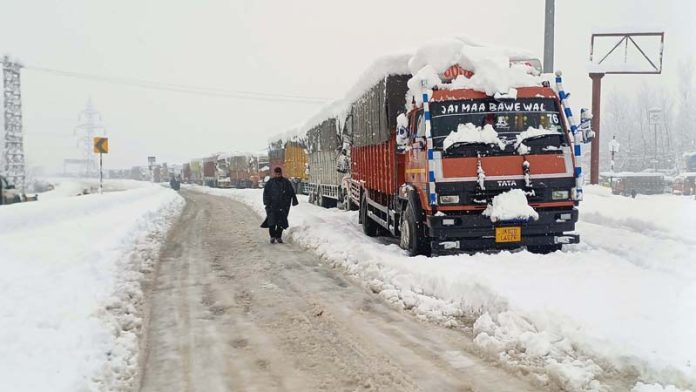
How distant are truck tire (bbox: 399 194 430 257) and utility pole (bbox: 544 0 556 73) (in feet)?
31.9

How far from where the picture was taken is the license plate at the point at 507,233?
8609mm

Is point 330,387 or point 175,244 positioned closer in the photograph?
point 330,387

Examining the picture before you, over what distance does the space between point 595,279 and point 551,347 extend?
233 cm

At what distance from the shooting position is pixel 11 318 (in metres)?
5.41

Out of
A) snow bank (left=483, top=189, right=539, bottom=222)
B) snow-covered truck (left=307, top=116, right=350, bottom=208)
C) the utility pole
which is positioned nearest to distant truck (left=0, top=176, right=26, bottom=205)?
snow-covered truck (left=307, top=116, right=350, bottom=208)

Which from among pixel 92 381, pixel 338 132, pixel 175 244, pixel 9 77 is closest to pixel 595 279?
pixel 92 381

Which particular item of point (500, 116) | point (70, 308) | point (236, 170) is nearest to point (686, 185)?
point (500, 116)

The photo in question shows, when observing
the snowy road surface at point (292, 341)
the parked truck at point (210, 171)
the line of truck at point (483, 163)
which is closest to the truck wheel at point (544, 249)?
the line of truck at point (483, 163)

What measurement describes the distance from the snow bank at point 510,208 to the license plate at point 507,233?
6.9 inches

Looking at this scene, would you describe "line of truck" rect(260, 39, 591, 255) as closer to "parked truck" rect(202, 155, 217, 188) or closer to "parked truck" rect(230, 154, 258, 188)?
"parked truck" rect(230, 154, 258, 188)

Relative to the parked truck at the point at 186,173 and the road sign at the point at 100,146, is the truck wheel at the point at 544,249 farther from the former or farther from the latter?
the parked truck at the point at 186,173

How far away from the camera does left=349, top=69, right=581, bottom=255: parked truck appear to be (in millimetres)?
8633

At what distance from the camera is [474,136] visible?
8.84m

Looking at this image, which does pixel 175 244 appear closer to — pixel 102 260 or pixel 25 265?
pixel 102 260
